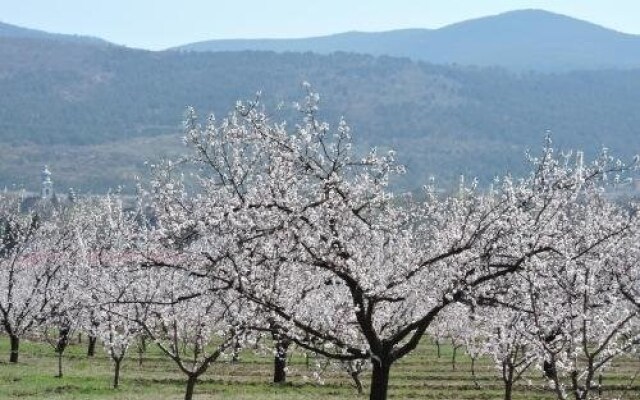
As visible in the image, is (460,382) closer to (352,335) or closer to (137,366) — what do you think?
(137,366)

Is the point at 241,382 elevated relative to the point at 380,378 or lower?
lower

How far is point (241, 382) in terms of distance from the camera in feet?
141

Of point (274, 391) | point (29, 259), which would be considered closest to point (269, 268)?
point (274, 391)

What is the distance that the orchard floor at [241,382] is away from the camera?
119 ft

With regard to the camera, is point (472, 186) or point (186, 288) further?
point (186, 288)

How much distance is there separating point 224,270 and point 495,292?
547 cm

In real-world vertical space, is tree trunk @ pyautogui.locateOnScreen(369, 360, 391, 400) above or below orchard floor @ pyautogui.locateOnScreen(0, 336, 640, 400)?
above

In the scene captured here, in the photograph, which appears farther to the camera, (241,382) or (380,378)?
(241,382)

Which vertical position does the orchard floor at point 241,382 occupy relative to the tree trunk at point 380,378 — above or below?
below

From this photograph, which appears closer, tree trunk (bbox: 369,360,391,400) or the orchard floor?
tree trunk (bbox: 369,360,391,400)

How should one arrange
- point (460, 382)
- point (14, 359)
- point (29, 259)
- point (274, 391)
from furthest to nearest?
point (29, 259) → point (14, 359) → point (460, 382) → point (274, 391)

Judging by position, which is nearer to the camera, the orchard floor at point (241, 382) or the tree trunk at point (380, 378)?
the tree trunk at point (380, 378)

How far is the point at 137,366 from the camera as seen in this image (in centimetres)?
5112

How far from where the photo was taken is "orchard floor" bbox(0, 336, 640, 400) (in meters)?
36.3
